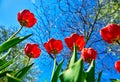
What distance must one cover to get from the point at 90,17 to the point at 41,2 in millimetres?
2750

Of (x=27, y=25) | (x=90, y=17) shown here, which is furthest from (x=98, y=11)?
(x=27, y=25)

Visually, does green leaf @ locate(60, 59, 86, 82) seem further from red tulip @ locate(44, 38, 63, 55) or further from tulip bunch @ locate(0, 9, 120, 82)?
red tulip @ locate(44, 38, 63, 55)

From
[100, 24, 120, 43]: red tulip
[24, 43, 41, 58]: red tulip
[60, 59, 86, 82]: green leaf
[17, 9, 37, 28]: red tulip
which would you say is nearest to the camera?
[60, 59, 86, 82]: green leaf

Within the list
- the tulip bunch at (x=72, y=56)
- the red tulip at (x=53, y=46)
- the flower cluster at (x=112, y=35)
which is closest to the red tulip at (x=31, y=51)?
the tulip bunch at (x=72, y=56)

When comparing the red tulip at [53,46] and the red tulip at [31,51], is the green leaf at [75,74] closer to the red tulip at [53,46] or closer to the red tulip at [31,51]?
the red tulip at [53,46]

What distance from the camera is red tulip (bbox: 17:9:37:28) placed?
2873 mm

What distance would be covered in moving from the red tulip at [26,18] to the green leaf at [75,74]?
1.10 m

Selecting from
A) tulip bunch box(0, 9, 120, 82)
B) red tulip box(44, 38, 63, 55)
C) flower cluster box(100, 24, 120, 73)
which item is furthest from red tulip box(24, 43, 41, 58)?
flower cluster box(100, 24, 120, 73)

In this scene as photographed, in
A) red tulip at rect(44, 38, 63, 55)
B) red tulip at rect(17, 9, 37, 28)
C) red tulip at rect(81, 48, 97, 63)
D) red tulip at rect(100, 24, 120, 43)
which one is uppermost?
red tulip at rect(17, 9, 37, 28)

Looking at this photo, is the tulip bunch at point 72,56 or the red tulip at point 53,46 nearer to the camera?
the tulip bunch at point 72,56

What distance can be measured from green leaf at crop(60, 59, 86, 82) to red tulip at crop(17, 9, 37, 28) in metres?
1.10

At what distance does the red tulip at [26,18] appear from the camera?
2873mm

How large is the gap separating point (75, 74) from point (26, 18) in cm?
116

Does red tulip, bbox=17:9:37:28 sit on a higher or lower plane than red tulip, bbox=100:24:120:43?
higher
